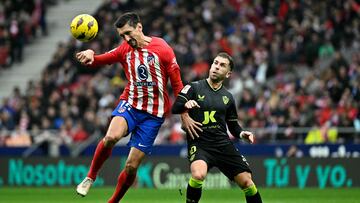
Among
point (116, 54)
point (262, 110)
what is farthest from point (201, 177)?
point (262, 110)

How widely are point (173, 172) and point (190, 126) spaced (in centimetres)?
1050

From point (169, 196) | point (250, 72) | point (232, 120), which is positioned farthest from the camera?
point (250, 72)

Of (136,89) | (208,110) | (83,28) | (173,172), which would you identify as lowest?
(173,172)

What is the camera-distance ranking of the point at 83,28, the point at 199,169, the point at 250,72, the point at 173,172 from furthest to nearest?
the point at 250,72 < the point at 173,172 < the point at 83,28 < the point at 199,169

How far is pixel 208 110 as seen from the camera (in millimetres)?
11898

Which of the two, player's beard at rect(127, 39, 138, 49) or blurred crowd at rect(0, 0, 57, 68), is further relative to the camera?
blurred crowd at rect(0, 0, 57, 68)

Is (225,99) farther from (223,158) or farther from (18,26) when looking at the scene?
(18,26)

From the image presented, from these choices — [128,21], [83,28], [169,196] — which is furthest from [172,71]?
[169,196]

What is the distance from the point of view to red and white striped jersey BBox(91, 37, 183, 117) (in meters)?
12.6

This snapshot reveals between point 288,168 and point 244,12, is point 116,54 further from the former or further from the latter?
point 244,12

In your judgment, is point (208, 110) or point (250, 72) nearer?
point (208, 110)

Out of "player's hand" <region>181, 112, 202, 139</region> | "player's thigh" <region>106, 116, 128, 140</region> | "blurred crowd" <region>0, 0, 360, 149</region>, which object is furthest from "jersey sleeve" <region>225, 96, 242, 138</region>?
"blurred crowd" <region>0, 0, 360, 149</region>

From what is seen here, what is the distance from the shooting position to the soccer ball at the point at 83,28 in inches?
473

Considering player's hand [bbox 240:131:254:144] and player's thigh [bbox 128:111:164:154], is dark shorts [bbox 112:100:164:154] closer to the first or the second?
player's thigh [bbox 128:111:164:154]
